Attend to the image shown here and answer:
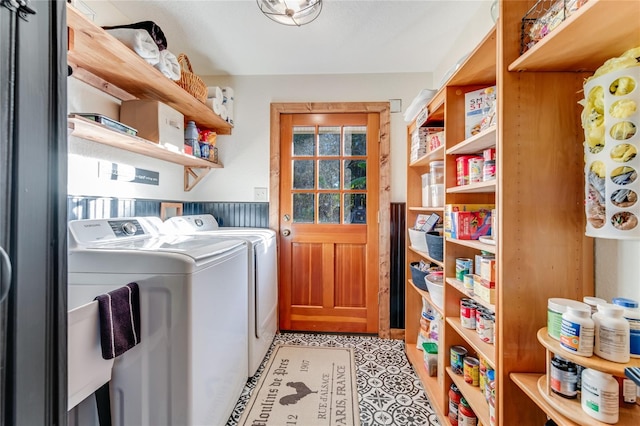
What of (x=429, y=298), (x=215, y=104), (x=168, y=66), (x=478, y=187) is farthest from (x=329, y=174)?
(x=478, y=187)

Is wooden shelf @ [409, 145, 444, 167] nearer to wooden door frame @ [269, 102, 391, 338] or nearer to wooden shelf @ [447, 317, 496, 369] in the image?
wooden door frame @ [269, 102, 391, 338]

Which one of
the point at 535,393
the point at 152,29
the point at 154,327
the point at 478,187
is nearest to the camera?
the point at 535,393

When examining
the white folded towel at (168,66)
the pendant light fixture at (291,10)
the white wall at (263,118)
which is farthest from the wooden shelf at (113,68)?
the pendant light fixture at (291,10)

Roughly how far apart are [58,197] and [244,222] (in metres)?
2.03

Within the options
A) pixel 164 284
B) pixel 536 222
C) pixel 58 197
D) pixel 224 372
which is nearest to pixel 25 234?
pixel 58 197

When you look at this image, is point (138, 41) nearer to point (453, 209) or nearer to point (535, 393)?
point (453, 209)

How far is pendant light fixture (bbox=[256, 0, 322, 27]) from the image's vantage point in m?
1.60

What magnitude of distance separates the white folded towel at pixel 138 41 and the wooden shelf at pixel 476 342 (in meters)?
2.04

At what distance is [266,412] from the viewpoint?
1.60 m

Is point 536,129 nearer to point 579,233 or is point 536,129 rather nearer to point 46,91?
point 579,233

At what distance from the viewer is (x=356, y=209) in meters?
2.57

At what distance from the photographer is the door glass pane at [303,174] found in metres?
2.60

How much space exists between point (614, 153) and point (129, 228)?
6.61 ft

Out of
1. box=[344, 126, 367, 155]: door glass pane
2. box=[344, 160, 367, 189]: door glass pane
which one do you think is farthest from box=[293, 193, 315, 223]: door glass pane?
box=[344, 126, 367, 155]: door glass pane
